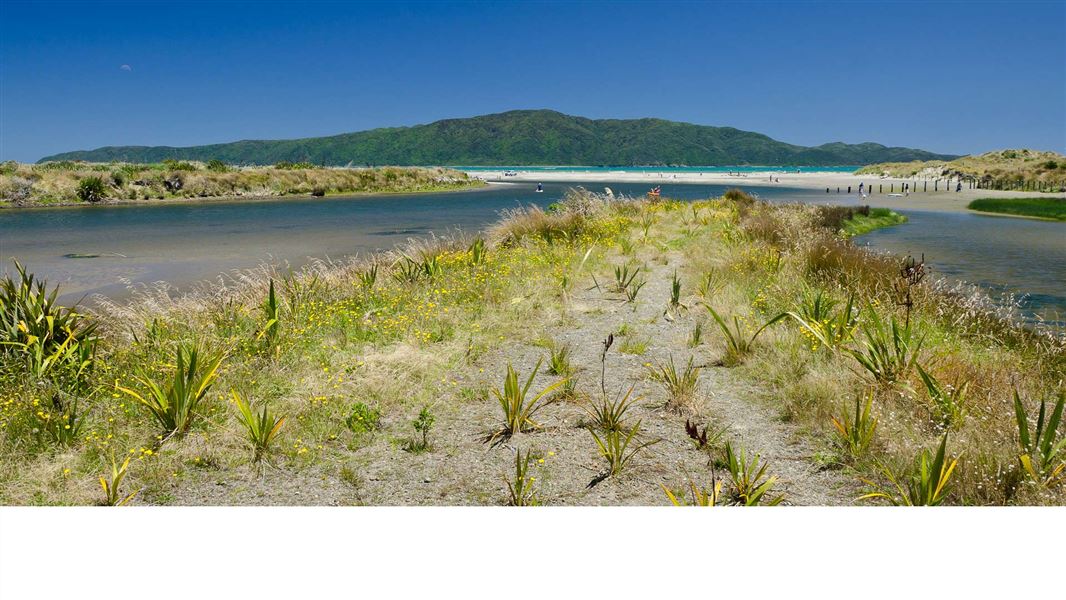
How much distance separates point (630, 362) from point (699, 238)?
11.9 meters

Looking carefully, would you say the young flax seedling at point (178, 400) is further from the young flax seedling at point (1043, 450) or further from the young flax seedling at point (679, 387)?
the young flax seedling at point (1043, 450)


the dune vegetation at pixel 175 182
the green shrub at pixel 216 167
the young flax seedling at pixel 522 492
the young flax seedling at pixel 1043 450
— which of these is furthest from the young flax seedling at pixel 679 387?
the green shrub at pixel 216 167

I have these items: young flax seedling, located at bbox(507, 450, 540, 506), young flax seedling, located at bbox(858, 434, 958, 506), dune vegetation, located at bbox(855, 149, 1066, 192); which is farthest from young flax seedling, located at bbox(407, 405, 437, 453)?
dune vegetation, located at bbox(855, 149, 1066, 192)

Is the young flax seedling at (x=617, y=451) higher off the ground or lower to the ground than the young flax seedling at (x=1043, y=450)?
lower

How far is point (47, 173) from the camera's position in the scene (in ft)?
145

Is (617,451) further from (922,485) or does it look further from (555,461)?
(922,485)

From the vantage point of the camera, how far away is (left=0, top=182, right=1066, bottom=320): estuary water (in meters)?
14.9

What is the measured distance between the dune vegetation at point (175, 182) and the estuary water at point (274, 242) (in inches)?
267

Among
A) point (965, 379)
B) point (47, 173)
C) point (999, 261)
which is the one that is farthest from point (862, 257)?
point (47, 173)

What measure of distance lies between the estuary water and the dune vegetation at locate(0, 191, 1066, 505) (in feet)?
13.9

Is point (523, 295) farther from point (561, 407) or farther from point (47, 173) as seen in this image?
point (47, 173)

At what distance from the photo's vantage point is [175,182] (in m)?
48.5

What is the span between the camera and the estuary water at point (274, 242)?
588 inches

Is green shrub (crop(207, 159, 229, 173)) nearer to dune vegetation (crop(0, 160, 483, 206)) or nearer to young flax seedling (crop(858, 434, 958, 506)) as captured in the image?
dune vegetation (crop(0, 160, 483, 206))
